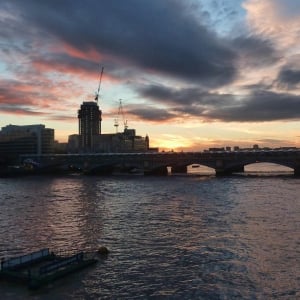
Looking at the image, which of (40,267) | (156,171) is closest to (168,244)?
(40,267)

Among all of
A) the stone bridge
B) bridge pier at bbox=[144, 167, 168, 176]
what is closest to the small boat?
the stone bridge

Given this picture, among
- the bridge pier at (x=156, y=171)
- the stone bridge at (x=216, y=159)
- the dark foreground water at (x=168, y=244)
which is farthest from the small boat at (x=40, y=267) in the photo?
the bridge pier at (x=156, y=171)

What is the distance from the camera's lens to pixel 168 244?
4544 cm

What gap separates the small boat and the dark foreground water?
0.62m

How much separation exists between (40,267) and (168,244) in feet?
46.7

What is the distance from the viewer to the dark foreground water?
32188 mm

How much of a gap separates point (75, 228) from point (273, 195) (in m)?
46.4

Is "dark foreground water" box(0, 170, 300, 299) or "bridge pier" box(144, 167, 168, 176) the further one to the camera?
"bridge pier" box(144, 167, 168, 176)

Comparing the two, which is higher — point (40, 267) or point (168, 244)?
point (40, 267)

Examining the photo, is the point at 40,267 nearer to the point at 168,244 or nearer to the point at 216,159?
the point at 168,244

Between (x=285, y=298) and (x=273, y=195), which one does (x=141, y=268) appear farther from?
(x=273, y=195)

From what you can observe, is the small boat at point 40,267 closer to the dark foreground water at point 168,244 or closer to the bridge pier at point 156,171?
the dark foreground water at point 168,244

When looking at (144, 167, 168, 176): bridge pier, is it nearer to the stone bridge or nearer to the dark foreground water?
the stone bridge

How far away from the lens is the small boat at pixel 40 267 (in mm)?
33000
